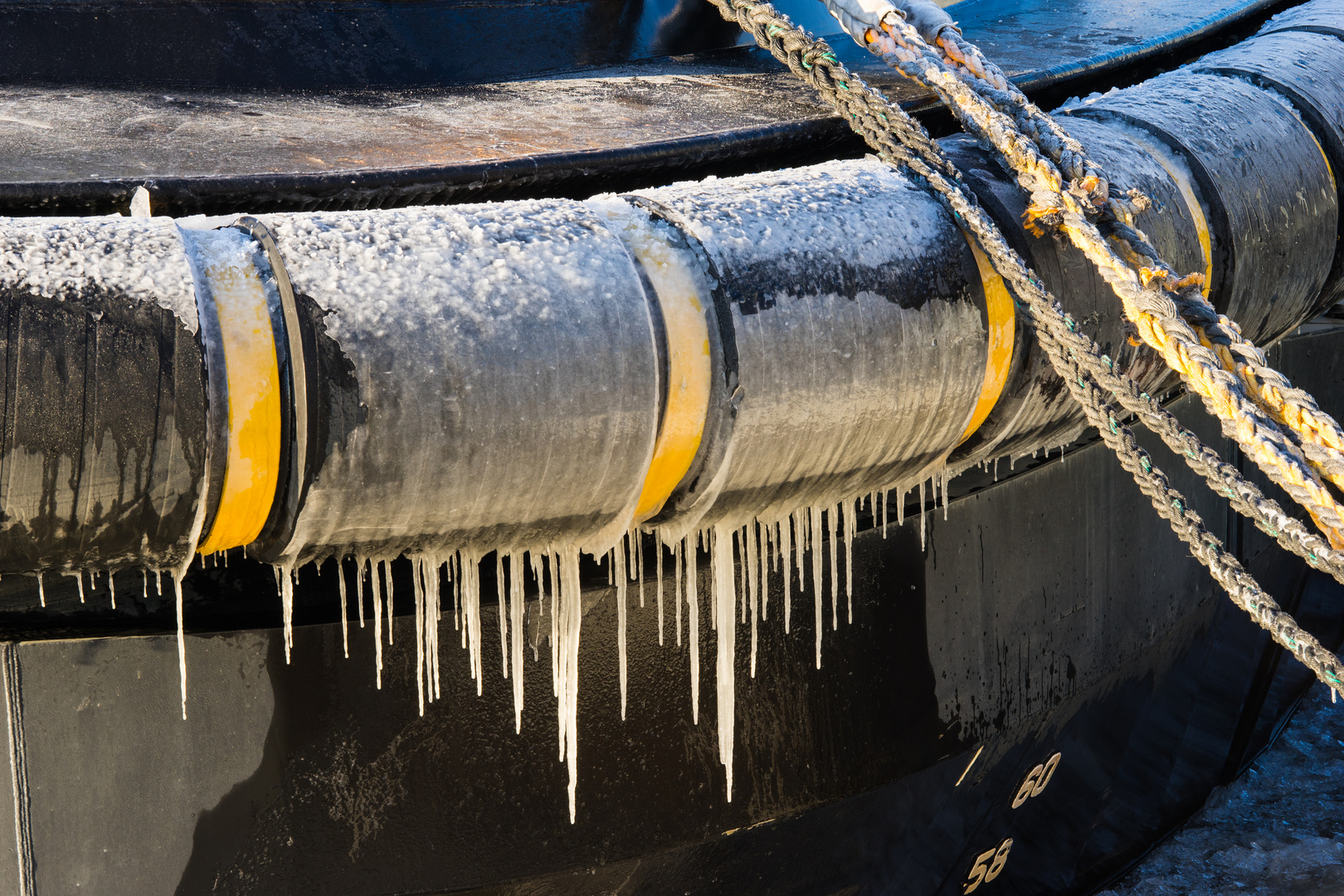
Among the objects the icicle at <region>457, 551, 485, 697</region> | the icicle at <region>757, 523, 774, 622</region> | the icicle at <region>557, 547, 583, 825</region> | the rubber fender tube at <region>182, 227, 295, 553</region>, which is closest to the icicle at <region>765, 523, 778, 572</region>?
the icicle at <region>757, 523, 774, 622</region>

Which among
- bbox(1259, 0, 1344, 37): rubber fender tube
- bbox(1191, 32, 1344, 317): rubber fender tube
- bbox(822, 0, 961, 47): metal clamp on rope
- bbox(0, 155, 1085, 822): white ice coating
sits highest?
bbox(1259, 0, 1344, 37): rubber fender tube

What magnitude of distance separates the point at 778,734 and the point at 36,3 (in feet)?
4.64

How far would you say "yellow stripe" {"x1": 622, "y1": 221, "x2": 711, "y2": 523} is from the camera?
115 cm

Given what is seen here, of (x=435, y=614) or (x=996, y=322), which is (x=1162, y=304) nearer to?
(x=996, y=322)

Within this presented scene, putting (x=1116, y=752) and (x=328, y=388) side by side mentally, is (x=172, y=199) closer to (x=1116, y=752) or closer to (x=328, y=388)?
(x=328, y=388)

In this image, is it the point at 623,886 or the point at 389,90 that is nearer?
the point at 623,886

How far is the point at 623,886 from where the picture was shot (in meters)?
1.53

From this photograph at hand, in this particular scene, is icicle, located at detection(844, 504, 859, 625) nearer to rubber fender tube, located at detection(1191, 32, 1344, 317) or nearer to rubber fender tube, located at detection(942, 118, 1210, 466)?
rubber fender tube, located at detection(942, 118, 1210, 466)

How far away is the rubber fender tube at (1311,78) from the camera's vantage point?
1813 millimetres

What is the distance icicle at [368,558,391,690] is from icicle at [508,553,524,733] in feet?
0.44


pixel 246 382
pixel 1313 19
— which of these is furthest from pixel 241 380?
pixel 1313 19

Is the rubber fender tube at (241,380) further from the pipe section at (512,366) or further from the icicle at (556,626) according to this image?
the icicle at (556,626)

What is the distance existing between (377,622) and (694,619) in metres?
0.39

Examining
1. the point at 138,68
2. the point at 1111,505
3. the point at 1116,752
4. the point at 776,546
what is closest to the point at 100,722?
the point at 776,546
